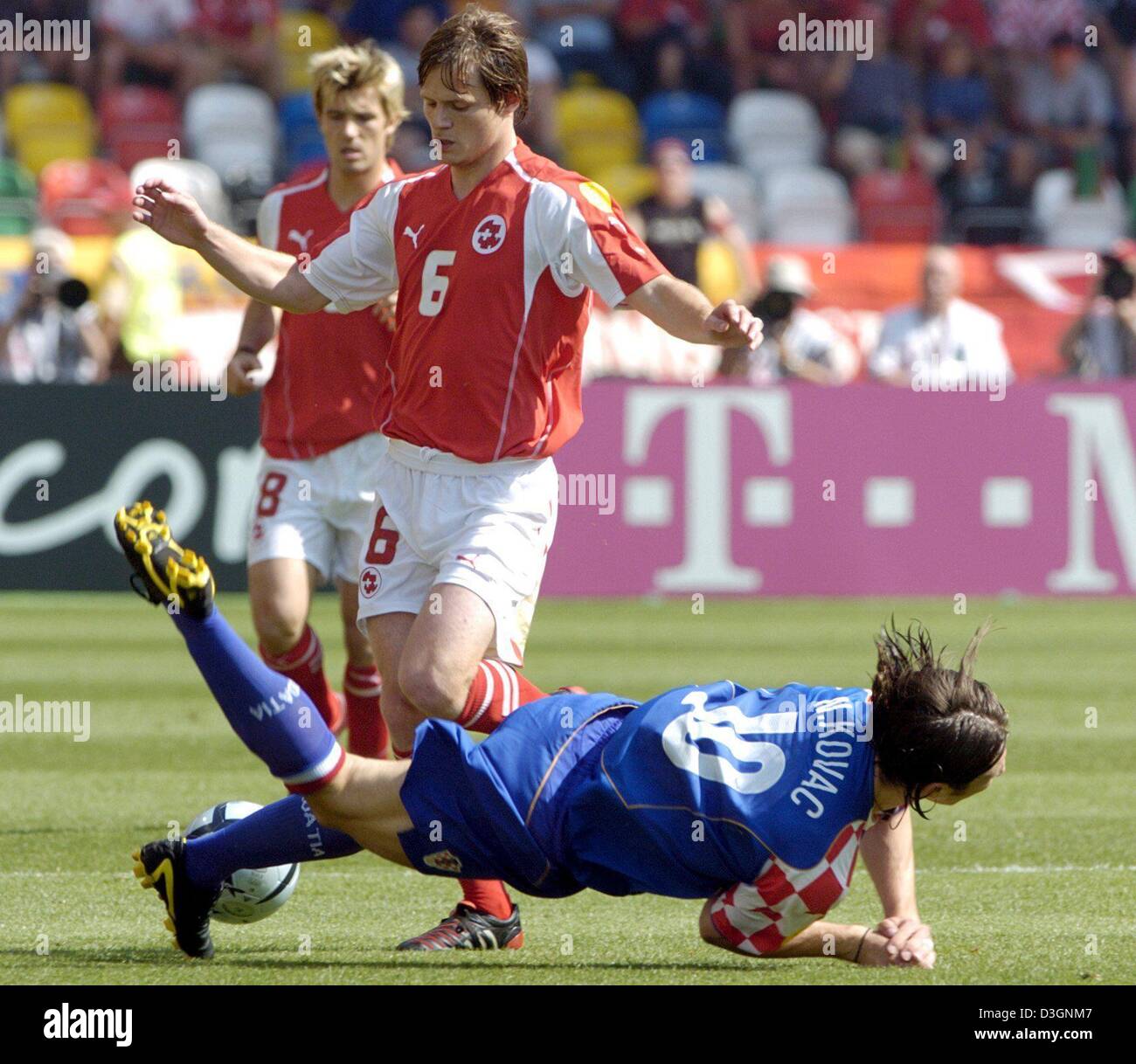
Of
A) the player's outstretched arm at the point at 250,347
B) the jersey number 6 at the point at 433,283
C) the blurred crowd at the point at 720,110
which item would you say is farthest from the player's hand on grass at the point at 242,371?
the blurred crowd at the point at 720,110

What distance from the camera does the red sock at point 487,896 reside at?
208 inches

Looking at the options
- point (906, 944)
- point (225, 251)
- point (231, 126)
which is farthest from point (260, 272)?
point (231, 126)

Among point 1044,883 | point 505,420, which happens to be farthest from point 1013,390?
point 505,420

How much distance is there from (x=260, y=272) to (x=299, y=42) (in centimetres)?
1570

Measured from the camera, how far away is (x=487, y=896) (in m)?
5.29

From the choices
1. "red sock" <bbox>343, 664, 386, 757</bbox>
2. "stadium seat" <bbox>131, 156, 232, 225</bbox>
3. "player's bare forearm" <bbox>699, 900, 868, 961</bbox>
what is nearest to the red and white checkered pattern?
"player's bare forearm" <bbox>699, 900, 868, 961</bbox>

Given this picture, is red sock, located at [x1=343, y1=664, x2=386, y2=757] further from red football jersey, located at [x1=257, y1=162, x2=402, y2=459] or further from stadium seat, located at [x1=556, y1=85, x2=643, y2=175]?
stadium seat, located at [x1=556, y1=85, x2=643, y2=175]

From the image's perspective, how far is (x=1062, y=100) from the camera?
21.5 m

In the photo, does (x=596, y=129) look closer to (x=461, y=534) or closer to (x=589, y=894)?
(x=589, y=894)

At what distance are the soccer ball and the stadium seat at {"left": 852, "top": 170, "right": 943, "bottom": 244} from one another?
619 inches

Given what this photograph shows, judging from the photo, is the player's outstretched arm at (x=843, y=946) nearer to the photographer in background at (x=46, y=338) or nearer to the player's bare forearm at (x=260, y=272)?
the player's bare forearm at (x=260, y=272)

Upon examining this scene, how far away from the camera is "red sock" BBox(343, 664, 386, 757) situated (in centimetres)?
721

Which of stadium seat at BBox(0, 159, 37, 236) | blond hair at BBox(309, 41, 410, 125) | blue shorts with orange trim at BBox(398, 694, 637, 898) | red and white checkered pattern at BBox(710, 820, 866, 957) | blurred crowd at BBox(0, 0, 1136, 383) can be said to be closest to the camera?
red and white checkered pattern at BBox(710, 820, 866, 957)

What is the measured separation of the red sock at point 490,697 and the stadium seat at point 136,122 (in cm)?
1519
